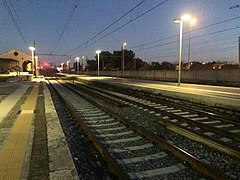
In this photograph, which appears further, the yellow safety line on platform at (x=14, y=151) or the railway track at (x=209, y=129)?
the railway track at (x=209, y=129)

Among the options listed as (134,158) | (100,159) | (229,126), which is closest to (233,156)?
(134,158)

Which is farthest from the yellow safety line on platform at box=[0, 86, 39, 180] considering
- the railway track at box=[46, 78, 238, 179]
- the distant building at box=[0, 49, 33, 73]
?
the distant building at box=[0, 49, 33, 73]

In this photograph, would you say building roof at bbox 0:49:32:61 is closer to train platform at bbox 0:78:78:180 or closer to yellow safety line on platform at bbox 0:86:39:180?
train platform at bbox 0:78:78:180

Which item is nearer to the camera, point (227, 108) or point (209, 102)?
point (227, 108)

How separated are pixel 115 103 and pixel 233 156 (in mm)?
10008

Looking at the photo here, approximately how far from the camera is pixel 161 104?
16219mm

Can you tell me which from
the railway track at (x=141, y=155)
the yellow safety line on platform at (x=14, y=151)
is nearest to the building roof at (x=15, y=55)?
the yellow safety line on platform at (x=14, y=151)

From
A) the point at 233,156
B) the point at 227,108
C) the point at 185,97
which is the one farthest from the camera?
the point at 185,97

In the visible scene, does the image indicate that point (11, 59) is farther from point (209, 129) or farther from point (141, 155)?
point (141, 155)

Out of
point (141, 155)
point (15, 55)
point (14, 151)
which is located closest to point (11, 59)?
point (15, 55)

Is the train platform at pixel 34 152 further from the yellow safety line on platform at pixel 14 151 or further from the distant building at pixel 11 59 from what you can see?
the distant building at pixel 11 59

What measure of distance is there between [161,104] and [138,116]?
4394mm

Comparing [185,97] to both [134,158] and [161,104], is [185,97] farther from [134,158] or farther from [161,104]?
[134,158]

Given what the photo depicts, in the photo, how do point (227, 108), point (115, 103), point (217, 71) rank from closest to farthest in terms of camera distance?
point (227, 108) < point (115, 103) < point (217, 71)
